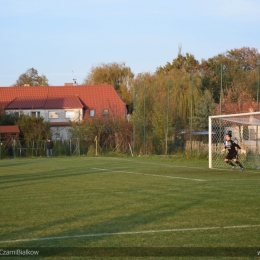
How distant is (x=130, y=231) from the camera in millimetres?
8523

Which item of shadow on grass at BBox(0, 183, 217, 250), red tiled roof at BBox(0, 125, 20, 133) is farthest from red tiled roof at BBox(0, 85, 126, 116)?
shadow on grass at BBox(0, 183, 217, 250)

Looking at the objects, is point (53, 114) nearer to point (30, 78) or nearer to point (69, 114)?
point (69, 114)

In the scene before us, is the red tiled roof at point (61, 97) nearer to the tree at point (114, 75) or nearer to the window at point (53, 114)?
the window at point (53, 114)

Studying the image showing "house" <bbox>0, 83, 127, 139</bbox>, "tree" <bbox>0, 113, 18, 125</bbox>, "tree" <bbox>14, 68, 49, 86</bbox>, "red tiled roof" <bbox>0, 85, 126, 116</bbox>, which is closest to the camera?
"tree" <bbox>0, 113, 18, 125</bbox>

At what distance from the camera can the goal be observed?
1006 inches

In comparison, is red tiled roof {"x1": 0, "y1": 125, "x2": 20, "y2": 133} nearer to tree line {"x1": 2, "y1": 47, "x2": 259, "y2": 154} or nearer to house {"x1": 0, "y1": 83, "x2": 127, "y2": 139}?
tree line {"x1": 2, "y1": 47, "x2": 259, "y2": 154}

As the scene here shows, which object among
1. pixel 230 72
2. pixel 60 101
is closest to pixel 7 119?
pixel 60 101

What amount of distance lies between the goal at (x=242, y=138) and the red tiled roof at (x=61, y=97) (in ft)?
120

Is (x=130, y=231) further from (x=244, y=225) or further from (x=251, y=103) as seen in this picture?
(x=251, y=103)

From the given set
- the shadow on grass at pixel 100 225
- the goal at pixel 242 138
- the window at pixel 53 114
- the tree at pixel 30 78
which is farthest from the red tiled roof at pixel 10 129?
the tree at pixel 30 78

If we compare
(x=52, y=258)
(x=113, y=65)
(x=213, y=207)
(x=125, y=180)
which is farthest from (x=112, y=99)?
(x=52, y=258)

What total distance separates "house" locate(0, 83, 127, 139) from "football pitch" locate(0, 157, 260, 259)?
5026 cm

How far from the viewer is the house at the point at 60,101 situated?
67062mm

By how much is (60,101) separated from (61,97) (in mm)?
1427
